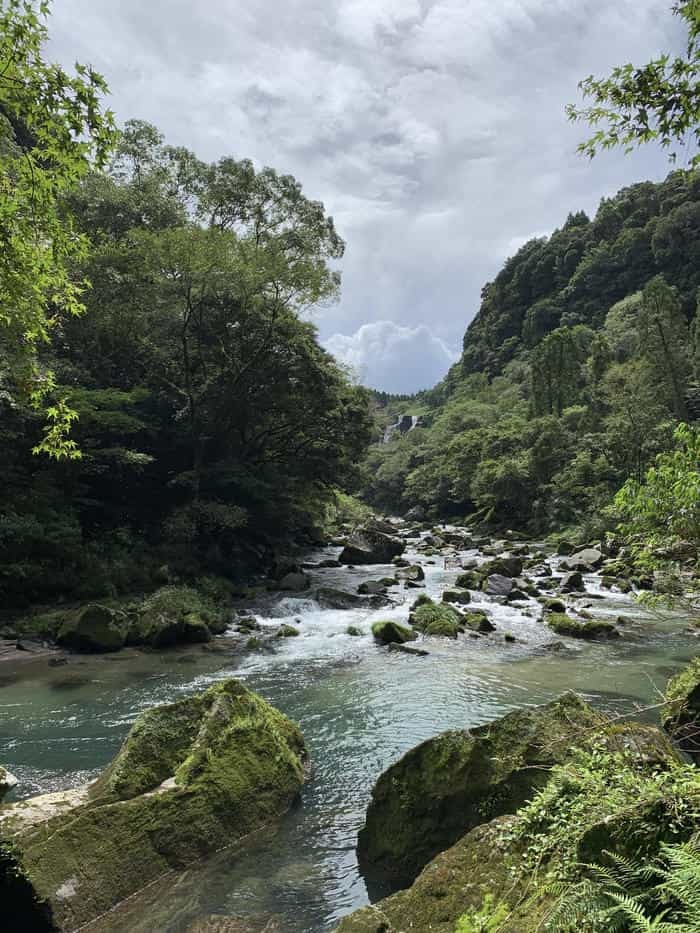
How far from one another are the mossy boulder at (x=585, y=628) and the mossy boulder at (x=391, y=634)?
4.33 m

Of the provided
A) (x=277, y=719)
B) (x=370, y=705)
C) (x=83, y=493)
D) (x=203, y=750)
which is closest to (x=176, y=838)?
(x=203, y=750)

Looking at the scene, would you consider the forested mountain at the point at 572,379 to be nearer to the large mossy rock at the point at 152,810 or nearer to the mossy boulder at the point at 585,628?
the large mossy rock at the point at 152,810

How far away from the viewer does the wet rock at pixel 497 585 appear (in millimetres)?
22142

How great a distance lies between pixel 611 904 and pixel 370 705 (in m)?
8.64

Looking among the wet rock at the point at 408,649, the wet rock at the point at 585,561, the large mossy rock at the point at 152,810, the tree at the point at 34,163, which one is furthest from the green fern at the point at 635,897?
the wet rock at the point at 585,561

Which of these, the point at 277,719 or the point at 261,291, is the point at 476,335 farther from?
the point at 277,719

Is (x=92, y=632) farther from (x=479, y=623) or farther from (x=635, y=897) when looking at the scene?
(x=635, y=897)

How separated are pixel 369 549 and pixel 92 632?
62.7 feet

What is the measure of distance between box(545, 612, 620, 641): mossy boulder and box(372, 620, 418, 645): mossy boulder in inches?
→ 170

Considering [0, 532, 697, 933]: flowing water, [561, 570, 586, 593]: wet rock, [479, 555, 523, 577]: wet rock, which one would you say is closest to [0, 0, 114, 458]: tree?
[0, 532, 697, 933]: flowing water

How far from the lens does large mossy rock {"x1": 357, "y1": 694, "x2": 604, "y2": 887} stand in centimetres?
559

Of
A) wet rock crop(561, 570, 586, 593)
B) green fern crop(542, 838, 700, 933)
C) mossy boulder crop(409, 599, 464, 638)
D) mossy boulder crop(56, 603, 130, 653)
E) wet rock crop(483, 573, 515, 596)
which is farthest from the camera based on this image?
wet rock crop(561, 570, 586, 593)

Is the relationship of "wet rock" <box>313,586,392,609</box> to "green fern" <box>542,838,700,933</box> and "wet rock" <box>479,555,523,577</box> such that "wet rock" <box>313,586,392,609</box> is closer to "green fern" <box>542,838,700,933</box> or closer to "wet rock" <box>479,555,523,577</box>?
"wet rock" <box>479,555,523,577</box>

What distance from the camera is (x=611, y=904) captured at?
2756 millimetres
